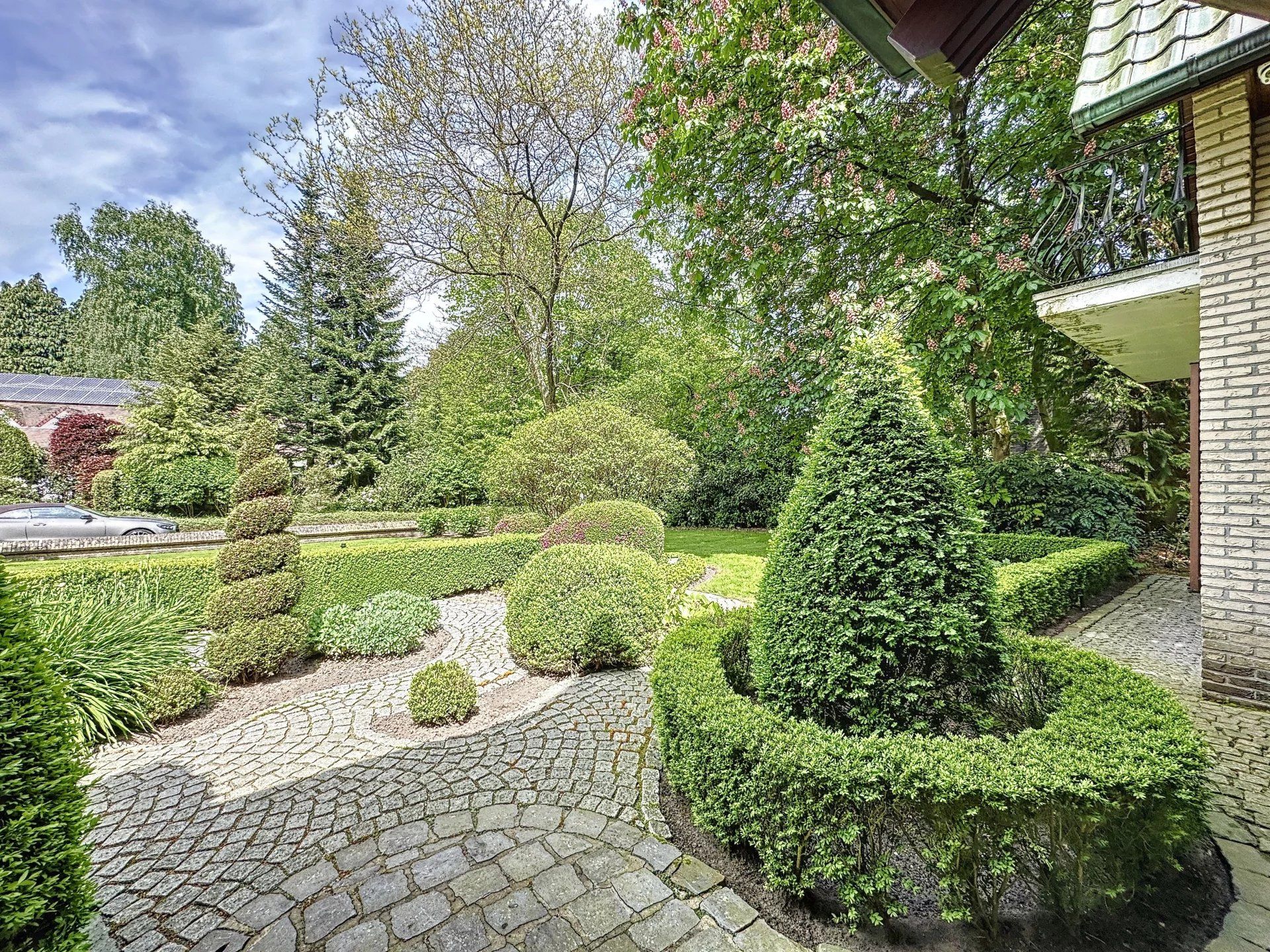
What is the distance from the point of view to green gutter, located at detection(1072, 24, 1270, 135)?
2.82 metres

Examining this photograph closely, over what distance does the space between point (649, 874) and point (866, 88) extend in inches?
289

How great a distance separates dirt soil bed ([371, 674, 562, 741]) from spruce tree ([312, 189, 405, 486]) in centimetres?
1569

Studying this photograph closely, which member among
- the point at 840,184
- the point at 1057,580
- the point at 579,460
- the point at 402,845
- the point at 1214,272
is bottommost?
the point at 402,845

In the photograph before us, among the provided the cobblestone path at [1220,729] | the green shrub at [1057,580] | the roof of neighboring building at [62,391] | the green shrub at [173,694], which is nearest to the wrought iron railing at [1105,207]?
the green shrub at [1057,580]

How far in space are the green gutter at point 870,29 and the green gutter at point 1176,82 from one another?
2569mm

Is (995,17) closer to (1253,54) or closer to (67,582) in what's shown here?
(1253,54)

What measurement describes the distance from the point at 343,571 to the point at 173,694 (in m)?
3.41

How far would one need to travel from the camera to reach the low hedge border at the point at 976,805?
1841mm

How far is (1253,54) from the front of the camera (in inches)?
110

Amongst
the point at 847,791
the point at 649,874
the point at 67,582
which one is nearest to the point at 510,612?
the point at 649,874

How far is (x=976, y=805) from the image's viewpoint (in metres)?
1.86

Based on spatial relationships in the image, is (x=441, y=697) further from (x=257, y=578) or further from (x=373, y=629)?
(x=257, y=578)

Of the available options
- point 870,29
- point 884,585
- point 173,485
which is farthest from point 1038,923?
point 173,485

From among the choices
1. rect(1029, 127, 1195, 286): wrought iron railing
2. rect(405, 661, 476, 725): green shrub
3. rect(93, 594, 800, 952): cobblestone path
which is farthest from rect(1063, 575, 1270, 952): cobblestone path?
rect(405, 661, 476, 725): green shrub
